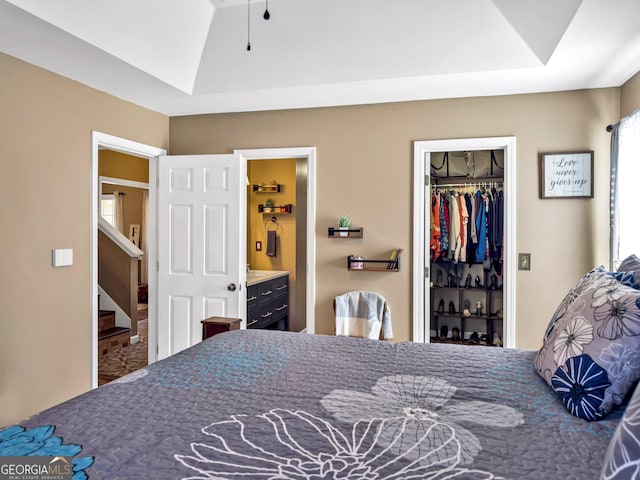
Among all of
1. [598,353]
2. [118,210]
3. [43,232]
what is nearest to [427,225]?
[598,353]

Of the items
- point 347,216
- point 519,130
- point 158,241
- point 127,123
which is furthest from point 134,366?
point 519,130

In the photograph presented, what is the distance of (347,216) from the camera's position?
145 inches

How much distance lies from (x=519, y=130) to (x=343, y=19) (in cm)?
159

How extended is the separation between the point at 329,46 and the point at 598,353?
2.53 metres

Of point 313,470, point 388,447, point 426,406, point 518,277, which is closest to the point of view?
point 313,470

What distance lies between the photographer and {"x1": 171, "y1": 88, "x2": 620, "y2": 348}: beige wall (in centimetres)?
322

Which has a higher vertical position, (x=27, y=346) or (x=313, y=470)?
(x=313, y=470)

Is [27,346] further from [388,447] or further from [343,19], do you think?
[343,19]

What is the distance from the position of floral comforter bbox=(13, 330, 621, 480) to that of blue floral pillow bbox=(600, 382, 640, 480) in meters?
0.19

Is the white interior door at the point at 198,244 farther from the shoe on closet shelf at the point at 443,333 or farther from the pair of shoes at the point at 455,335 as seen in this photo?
the pair of shoes at the point at 455,335

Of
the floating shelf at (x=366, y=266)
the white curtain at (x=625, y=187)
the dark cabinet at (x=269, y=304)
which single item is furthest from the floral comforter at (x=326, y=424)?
the dark cabinet at (x=269, y=304)

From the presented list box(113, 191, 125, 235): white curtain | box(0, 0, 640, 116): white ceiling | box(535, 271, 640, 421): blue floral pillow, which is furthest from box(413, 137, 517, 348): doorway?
box(113, 191, 125, 235): white curtain

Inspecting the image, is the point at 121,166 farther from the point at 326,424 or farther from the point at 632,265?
the point at 632,265

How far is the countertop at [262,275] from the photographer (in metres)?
4.38
